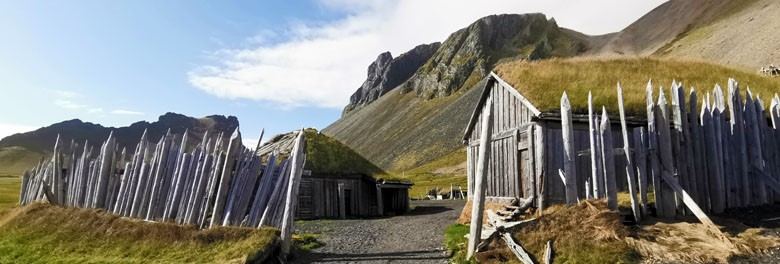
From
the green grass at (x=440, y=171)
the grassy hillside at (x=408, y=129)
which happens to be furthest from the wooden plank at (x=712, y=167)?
the grassy hillside at (x=408, y=129)

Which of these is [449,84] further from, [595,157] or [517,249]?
[517,249]

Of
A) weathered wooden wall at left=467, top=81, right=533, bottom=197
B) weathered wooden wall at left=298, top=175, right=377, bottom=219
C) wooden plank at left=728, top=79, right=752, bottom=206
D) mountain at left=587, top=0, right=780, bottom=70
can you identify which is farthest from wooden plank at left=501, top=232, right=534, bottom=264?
mountain at left=587, top=0, right=780, bottom=70

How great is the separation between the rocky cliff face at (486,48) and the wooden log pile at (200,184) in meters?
143

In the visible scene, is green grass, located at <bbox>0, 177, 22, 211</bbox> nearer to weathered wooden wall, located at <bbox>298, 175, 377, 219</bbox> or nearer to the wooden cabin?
weathered wooden wall, located at <bbox>298, 175, 377, 219</bbox>

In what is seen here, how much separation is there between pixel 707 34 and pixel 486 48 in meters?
73.5

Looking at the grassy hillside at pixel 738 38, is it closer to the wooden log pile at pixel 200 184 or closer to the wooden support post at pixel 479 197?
the wooden support post at pixel 479 197

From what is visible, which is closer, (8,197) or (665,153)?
(665,153)

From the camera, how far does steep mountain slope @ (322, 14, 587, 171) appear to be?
127 m

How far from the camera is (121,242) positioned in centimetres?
1148

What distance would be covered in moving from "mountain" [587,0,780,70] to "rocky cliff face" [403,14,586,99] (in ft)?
47.3

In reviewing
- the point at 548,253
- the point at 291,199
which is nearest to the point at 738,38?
the point at 548,253

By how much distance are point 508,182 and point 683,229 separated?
6225 millimetres

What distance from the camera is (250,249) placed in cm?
996

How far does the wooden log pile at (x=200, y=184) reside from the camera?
11188 mm
